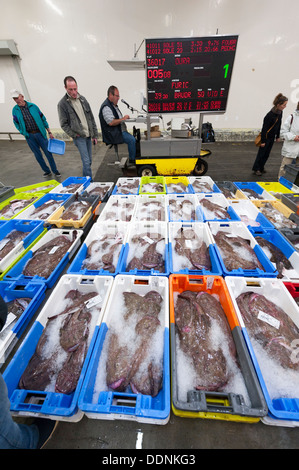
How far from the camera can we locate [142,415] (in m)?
1.00

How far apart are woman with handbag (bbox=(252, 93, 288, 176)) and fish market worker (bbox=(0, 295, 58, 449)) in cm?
524

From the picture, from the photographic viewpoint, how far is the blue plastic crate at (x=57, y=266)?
6.26 feet

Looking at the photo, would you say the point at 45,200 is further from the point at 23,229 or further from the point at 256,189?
the point at 256,189

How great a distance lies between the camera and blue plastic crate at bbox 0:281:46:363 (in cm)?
157

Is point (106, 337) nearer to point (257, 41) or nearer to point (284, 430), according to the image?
point (284, 430)

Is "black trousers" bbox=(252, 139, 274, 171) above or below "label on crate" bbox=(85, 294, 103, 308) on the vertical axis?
above

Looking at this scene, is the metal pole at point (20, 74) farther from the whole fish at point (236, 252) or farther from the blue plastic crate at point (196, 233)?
the whole fish at point (236, 252)

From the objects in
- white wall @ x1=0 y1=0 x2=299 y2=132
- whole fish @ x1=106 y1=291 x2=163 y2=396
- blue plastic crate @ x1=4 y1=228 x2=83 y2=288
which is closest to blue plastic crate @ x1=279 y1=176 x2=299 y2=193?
whole fish @ x1=106 y1=291 x2=163 y2=396

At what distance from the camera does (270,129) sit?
168 inches

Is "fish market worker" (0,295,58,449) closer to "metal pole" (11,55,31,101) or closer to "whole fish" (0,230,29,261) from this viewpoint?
"whole fish" (0,230,29,261)

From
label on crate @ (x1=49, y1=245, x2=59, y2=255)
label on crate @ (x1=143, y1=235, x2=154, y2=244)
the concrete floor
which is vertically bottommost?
the concrete floor

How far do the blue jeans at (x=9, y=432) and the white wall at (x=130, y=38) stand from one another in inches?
358

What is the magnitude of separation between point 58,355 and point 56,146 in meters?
4.43

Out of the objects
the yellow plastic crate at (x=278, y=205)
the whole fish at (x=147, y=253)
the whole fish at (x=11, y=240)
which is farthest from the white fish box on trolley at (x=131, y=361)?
the yellow plastic crate at (x=278, y=205)
